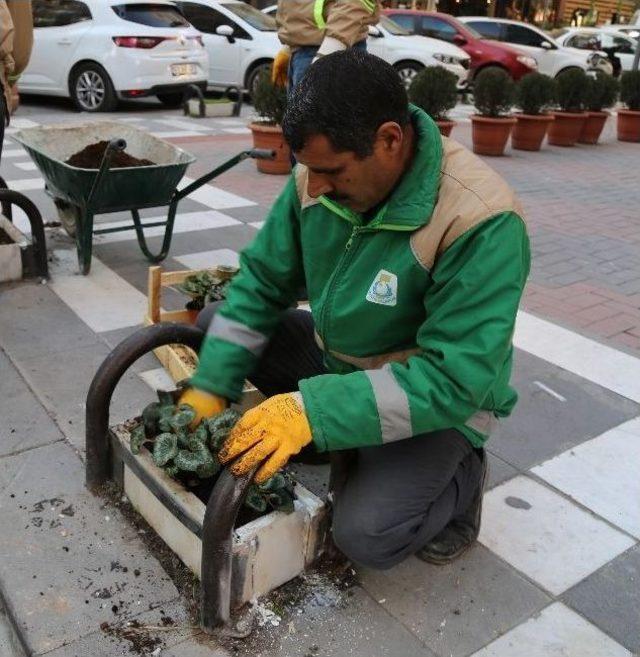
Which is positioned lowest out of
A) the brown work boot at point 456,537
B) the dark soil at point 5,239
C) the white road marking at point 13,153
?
the white road marking at point 13,153

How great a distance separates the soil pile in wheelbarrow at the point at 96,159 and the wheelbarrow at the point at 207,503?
2.03 metres

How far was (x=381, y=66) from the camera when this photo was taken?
67.7 inches

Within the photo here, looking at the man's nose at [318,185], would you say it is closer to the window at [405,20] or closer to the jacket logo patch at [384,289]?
the jacket logo patch at [384,289]

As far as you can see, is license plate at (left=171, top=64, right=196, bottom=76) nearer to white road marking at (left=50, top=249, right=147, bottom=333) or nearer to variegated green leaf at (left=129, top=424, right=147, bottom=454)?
white road marking at (left=50, top=249, right=147, bottom=333)

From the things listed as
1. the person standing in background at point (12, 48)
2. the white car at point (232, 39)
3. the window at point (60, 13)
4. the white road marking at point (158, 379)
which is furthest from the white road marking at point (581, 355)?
the white car at point (232, 39)

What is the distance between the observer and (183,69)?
10.1 meters

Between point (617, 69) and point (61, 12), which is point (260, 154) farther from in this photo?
point (617, 69)

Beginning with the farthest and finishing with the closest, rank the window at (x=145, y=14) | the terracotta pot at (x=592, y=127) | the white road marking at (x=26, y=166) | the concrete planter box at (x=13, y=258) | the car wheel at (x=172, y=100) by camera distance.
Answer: the car wheel at (x=172, y=100) < the terracotta pot at (x=592, y=127) < the window at (x=145, y=14) < the white road marking at (x=26, y=166) < the concrete planter box at (x=13, y=258)

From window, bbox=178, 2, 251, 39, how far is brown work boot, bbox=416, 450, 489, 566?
34.7 feet

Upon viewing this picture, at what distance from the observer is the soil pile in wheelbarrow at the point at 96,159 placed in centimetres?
403

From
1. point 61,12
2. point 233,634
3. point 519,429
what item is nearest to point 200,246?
point 519,429

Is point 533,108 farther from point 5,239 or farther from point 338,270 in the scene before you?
point 338,270

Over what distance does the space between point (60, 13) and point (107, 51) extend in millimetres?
1016

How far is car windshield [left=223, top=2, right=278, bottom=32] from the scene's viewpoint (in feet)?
37.5
